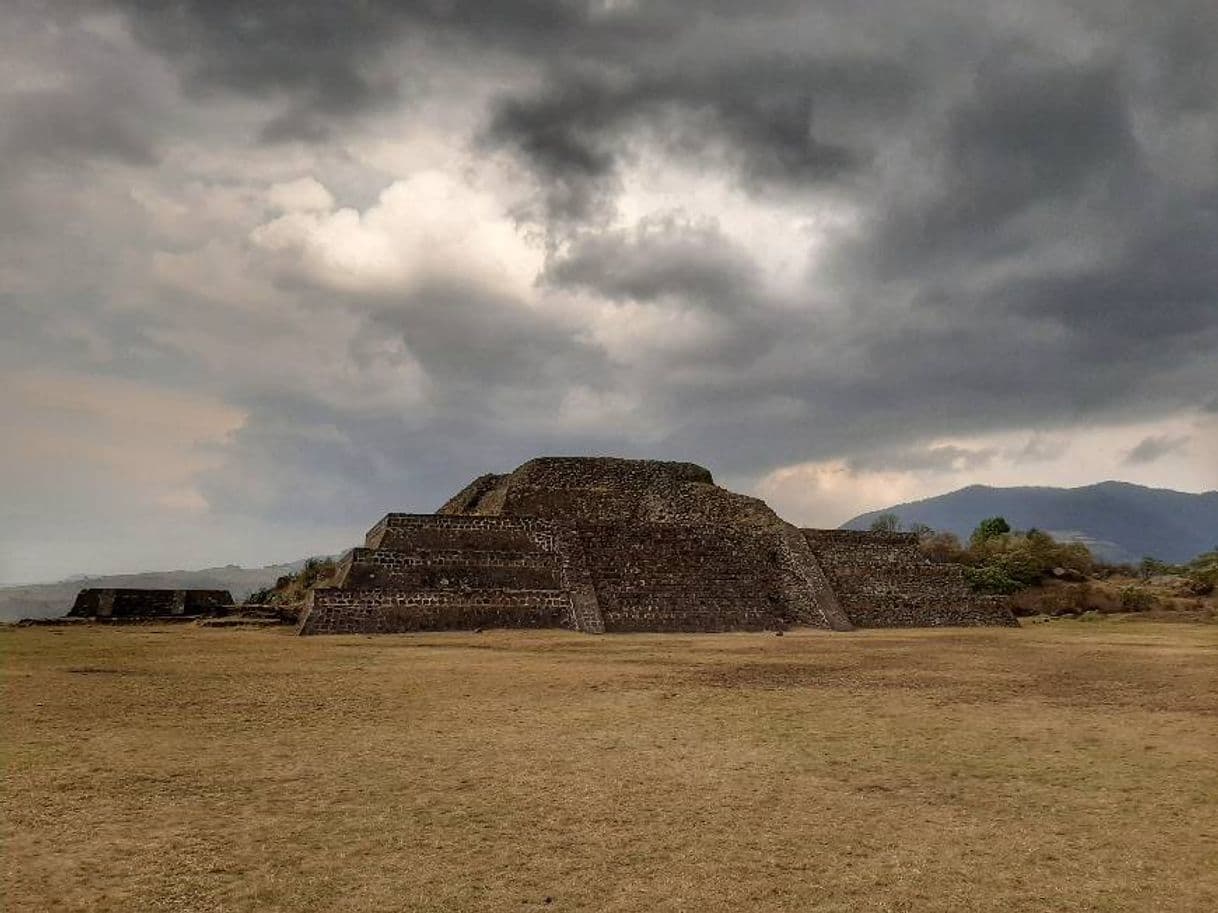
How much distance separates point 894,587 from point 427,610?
16.4 meters

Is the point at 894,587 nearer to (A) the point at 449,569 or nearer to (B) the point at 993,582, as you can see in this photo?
(B) the point at 993,582

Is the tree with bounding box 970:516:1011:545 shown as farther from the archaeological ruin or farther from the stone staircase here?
the stone staircase

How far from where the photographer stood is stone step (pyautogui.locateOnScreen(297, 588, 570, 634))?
21.0 metres

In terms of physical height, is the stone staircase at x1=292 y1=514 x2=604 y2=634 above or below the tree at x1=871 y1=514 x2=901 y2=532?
below

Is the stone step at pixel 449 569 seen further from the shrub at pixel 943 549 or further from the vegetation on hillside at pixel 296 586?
the shrub at pixel 943 549

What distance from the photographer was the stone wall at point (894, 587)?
27016mm

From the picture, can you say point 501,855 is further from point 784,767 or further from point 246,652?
point 246,652

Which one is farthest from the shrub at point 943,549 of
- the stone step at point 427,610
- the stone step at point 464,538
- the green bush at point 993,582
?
the stone step at point 427,610

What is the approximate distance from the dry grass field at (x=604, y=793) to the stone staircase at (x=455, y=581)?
361 inches

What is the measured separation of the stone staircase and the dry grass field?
918cm

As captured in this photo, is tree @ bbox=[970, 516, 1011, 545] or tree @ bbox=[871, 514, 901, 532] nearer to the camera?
tree @ bbox=[970, 516, 1011, 545]

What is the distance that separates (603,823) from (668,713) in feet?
13.0

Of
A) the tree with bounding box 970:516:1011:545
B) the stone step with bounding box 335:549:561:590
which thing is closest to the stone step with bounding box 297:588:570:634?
the stone step with bounding box 335:549:561:590

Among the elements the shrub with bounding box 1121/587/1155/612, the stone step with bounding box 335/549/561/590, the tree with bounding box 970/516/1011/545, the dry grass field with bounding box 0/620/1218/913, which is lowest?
the dry grass field with bounding box 0/620/1218/913
